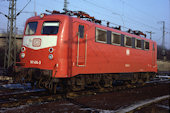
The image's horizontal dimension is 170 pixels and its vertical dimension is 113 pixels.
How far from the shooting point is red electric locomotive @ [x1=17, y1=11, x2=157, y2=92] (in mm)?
8117

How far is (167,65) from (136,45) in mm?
42881

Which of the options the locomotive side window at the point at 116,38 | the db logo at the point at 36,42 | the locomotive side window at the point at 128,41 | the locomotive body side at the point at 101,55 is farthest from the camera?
the locomotive side window at the point at 128,41

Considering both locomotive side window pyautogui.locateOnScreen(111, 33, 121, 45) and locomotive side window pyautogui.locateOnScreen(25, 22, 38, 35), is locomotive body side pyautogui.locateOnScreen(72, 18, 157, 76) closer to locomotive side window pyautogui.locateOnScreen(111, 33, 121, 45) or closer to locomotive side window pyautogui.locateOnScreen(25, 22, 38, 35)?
locomotive side window pyautogui.locateOnScreen(111, 33, 121, 45)

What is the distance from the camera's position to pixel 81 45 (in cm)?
916

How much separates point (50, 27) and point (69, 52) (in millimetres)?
1501

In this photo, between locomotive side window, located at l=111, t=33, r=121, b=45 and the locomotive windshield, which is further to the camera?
locomotive side window, located at l=111, t=33, r=121, b=45

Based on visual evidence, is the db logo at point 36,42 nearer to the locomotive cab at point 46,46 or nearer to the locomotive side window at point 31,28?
the locomotive cab at point 46,46

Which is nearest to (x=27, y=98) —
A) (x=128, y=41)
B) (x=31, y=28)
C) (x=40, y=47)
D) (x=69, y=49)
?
(x=40, y=47)

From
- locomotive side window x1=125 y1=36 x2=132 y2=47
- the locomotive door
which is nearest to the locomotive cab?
the locomotive door

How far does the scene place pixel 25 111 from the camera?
5.86 meters

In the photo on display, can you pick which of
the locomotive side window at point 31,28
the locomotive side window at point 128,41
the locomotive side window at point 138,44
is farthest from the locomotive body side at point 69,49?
the locomotive side window at point 138,44

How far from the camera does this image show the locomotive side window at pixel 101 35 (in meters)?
10.2

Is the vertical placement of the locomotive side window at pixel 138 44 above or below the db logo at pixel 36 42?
above

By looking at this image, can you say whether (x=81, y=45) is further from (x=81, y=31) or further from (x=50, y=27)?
(x=50, y=27)
